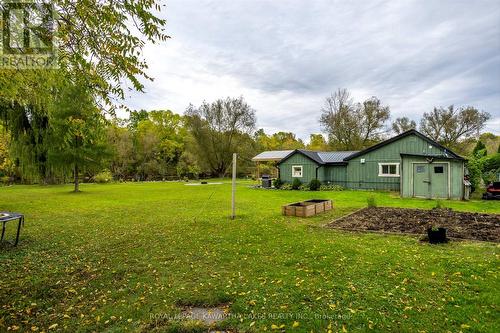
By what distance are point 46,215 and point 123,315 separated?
1035 cm

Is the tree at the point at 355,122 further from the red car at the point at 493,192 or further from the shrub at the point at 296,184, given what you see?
the red car at the point at 493,192

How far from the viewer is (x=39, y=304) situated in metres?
4.03

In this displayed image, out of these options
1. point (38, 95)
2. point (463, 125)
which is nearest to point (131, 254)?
point (38, 95)

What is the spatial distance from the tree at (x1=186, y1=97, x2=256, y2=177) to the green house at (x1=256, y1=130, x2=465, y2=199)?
66.6ft

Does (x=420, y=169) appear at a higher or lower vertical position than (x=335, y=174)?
higher

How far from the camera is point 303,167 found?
968 inches

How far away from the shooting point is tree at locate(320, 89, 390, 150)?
3659 cm

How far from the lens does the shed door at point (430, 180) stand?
1642 centimetres

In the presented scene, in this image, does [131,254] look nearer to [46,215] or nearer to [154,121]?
[46,215]

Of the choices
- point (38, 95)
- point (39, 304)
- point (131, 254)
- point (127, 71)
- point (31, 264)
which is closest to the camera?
point (39, 304)

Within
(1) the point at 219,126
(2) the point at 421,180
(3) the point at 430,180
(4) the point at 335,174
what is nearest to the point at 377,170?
(4) the point at 335,174

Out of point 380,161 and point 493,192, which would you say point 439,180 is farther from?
point 380,161

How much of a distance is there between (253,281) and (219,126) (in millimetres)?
41640

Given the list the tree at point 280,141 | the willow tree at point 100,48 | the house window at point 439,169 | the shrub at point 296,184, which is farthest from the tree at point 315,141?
the willow tree at point 100,48
